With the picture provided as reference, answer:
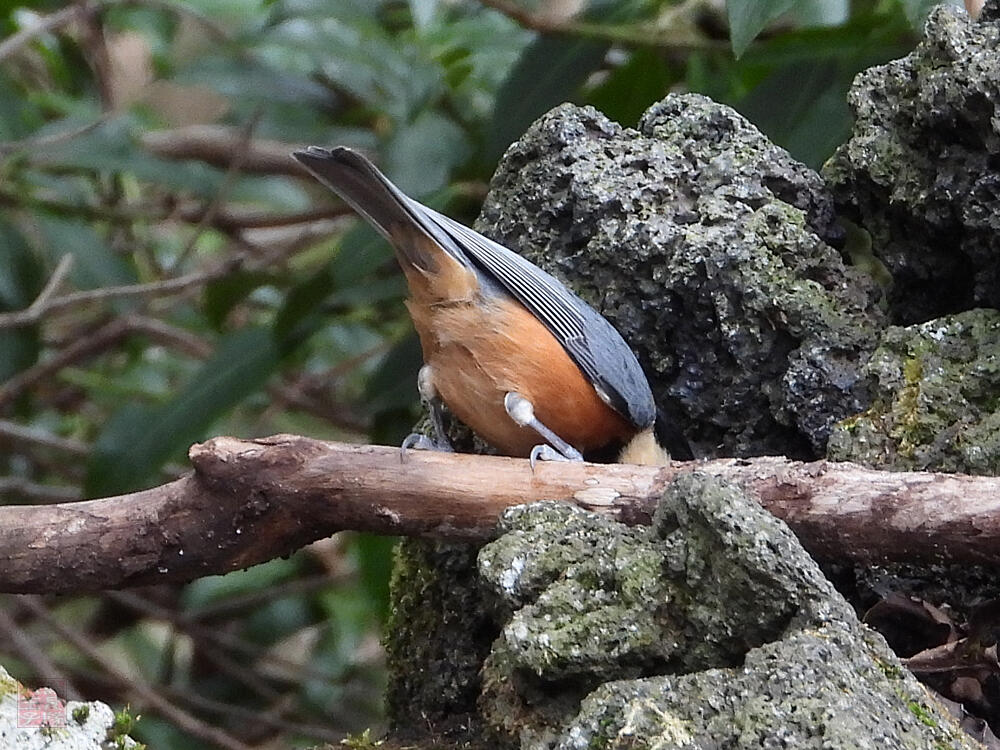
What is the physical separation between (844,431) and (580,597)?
0.72 m

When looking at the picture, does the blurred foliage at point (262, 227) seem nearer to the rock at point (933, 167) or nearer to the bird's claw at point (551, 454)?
the rock at point (933, 167)

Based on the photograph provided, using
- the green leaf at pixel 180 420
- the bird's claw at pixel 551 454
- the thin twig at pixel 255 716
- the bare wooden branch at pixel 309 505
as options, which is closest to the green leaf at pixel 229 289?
the green leaf at pixel 180 420

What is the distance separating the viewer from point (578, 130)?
2627 millimetres

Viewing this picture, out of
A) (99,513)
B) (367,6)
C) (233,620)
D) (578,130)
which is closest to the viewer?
(99,513)

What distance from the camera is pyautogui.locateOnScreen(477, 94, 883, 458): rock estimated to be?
237cm

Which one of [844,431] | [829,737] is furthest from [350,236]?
[829,737]

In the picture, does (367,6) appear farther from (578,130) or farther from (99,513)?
(99,513)

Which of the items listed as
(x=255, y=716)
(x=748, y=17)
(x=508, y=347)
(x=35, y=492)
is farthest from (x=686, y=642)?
(x=35, y=492)

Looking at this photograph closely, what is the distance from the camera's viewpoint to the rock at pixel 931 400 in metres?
2.12

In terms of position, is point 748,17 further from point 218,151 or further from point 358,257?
point 218,151

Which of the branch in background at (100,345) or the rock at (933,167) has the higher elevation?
the rock at (933,167)

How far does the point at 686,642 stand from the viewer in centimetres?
170

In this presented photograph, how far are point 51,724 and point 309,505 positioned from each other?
0.52 metres

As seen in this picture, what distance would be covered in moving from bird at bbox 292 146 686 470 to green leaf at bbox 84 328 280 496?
1089 millimetres
